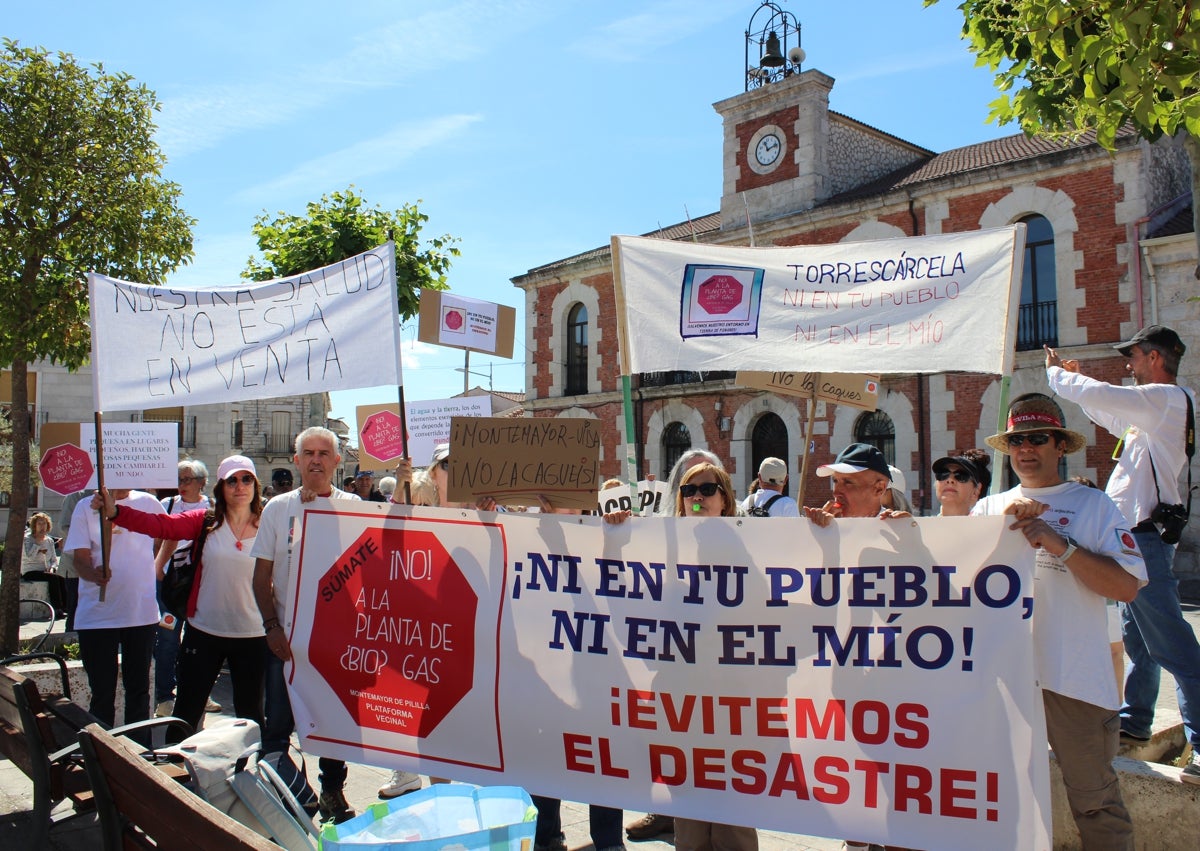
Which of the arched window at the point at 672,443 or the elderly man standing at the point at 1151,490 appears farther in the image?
the arched window at the point at 672,443

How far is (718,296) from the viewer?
430 centimetres

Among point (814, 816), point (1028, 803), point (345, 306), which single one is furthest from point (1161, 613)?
point (345, 306)

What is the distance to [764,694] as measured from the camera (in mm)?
3340

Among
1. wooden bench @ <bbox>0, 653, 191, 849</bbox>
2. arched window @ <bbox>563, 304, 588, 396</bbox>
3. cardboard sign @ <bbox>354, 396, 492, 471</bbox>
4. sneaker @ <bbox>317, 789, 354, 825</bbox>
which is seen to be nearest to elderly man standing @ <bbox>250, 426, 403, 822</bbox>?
sneaker @ <bbox>317, 789, 354, 825</bbox>

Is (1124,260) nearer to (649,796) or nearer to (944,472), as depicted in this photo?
(944,472)

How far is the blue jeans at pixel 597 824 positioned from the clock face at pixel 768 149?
2114cm

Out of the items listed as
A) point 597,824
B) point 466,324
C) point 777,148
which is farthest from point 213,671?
point 777,148

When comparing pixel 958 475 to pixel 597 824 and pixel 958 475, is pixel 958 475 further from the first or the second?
pixel 597 824

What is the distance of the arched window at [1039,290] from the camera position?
18.4 meters

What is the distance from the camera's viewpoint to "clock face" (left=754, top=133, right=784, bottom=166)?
75.6ft

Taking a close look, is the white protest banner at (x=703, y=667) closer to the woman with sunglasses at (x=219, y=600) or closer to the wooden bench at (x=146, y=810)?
the woman with sunglasses at (x=219, y=600)

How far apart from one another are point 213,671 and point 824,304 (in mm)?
3617

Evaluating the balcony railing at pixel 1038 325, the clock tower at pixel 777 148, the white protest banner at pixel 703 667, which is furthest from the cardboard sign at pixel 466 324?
the clock tower at pixel 777 148

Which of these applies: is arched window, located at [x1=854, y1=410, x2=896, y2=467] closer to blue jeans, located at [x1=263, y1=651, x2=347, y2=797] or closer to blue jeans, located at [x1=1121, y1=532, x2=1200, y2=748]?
blue jeans, located at [x1=1121, y1=532, x2=1200, y2=748]
